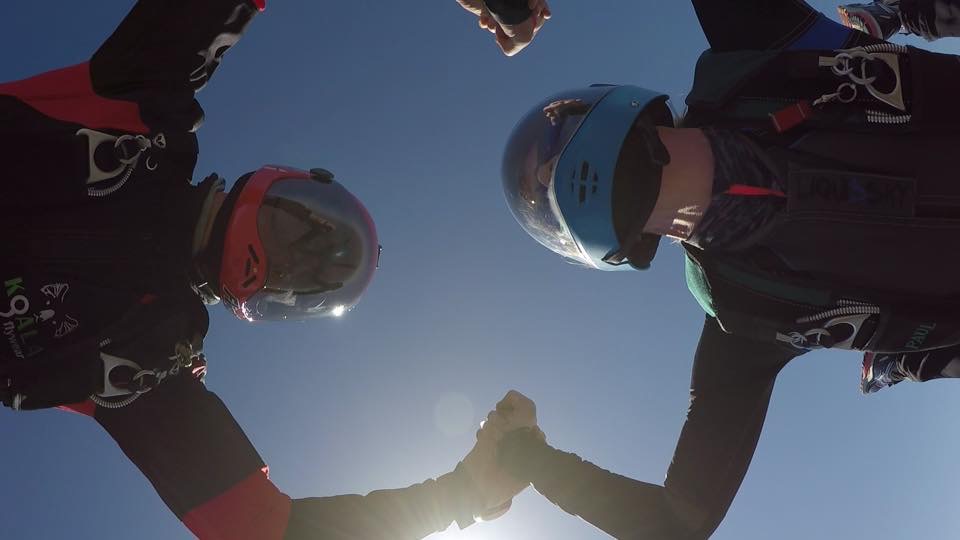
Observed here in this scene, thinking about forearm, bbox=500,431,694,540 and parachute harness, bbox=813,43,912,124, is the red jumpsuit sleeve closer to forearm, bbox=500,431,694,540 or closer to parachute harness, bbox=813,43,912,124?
forearm, bbox=500,431,694,540

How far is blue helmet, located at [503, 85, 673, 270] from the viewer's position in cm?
333

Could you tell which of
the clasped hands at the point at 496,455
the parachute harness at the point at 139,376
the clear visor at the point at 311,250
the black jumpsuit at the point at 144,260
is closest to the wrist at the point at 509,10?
the black jumpsuit at the point at 144,260

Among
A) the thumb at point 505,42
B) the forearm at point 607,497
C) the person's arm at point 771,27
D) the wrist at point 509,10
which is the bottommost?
the forearm at point 607,497

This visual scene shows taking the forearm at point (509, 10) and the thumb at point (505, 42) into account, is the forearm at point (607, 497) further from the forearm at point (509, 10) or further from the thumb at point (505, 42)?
the forearm at point (509, 10)

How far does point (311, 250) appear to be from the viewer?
4.58 m

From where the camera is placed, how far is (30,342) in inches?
146

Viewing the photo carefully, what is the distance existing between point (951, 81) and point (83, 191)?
4.95 metres

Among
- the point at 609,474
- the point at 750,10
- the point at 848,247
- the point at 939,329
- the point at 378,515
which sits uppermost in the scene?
the point at 750,10

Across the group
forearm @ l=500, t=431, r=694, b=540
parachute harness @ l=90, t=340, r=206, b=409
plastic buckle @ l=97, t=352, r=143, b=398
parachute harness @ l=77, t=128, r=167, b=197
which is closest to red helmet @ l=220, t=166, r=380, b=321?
parachute harness @ l=90, t=340, r=206, b=409

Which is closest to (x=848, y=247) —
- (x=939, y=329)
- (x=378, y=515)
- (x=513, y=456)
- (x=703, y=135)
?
(x=939, y=329)

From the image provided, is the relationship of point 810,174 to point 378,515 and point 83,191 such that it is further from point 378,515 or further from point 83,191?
point 83,191

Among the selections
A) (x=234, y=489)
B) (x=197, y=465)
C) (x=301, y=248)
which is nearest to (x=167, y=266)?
(x=301, y=248)

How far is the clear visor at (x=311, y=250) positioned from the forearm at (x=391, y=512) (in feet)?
4.77

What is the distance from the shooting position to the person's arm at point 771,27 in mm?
3498
